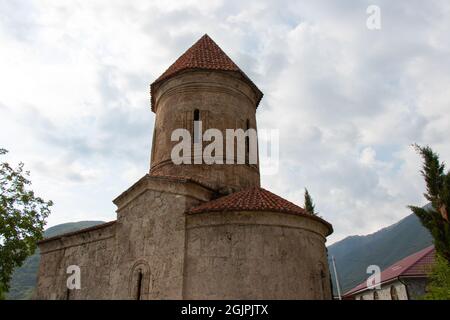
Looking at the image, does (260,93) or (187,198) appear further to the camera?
(260,93)

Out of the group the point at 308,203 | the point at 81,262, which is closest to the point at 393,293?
the point at 308,203

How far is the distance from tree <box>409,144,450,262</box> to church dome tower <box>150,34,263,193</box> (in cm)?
594

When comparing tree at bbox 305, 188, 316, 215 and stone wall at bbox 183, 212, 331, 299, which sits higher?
tree at bbox 305, 188, 316, 215

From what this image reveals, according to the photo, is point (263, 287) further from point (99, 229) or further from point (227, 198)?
point (99, 229)

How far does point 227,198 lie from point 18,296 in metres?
62.7

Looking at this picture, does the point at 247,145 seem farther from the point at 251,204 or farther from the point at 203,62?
the point at 251,204

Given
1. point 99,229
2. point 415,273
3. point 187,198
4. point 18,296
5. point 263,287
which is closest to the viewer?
point 263,287

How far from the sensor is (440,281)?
1153 cm

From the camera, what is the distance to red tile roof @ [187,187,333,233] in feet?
24.8

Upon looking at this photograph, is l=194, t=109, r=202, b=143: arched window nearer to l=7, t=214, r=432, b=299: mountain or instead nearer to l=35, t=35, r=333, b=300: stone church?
l=35, t=35, r=333, b=300: stone church

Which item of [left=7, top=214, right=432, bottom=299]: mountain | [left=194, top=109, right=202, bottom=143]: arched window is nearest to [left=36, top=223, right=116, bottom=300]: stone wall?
[left=194, top=109, right=202, bottom=143]: arched window

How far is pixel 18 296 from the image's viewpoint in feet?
189
